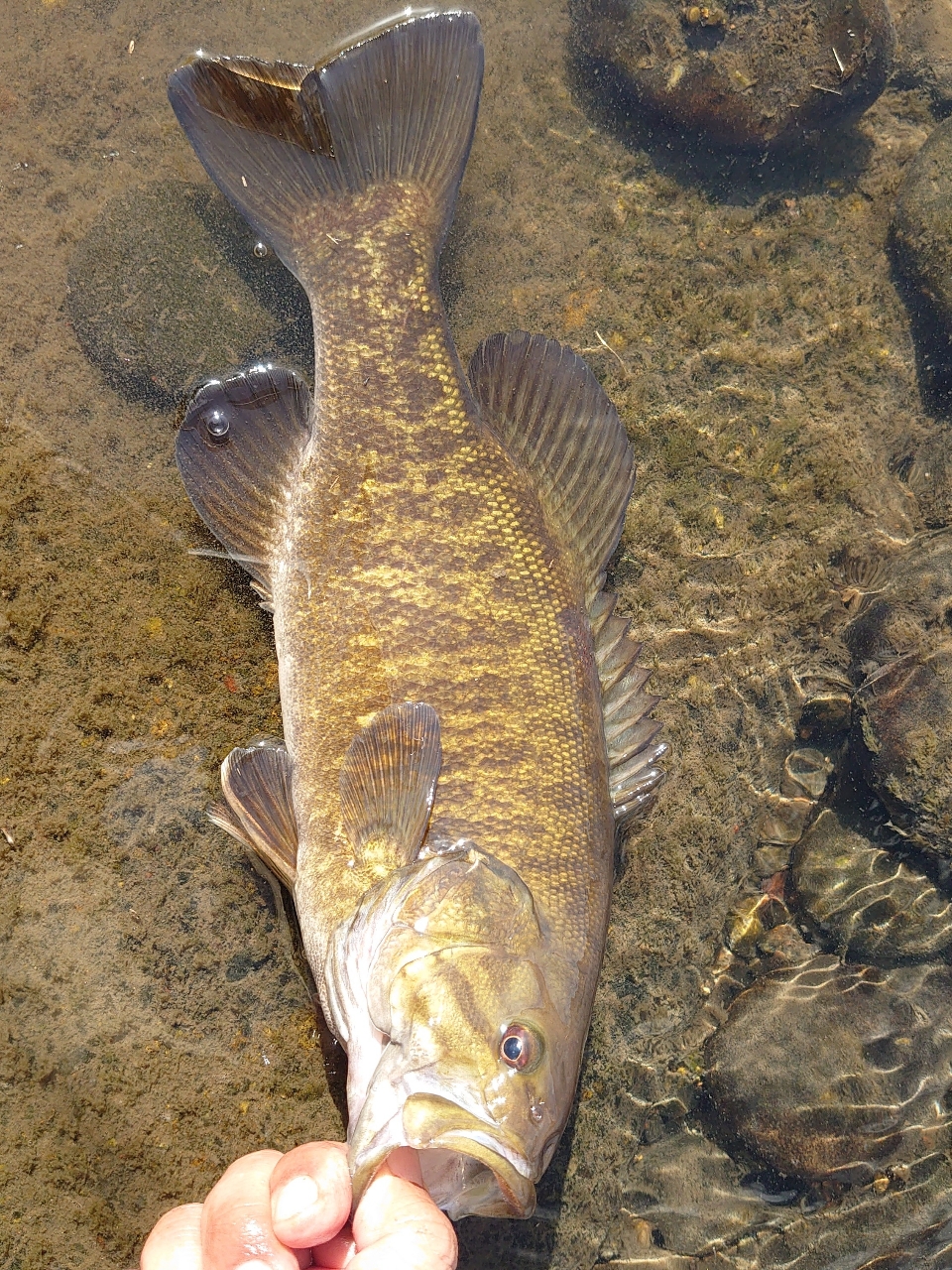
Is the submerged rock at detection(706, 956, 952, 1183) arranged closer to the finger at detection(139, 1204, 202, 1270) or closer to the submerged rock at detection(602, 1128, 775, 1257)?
the submerged rock at detection(602, 1128, 775, 1257)

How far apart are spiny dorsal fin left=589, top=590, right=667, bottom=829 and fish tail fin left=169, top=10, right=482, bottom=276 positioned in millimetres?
1752

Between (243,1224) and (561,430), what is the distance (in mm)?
2881

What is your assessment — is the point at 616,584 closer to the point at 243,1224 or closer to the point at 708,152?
the point at 708,152

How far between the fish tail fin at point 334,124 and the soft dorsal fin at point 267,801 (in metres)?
2.04

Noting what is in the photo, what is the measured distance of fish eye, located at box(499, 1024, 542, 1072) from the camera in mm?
2443

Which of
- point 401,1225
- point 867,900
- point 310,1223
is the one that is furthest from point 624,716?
point 867,900

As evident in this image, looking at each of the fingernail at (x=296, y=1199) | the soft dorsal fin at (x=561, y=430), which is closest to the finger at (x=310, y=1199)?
the fingernail at (x=296, y=1199)

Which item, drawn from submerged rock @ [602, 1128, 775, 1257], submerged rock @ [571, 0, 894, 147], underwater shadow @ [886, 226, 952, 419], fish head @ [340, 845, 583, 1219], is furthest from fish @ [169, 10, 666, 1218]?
underwater shadow @ [886, 226, 952, 419]

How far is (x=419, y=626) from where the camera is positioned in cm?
308

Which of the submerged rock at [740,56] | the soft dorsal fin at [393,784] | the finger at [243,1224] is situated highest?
the submerged rock at [740,56]

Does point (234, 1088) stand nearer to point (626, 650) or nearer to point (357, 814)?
point (357, 814)

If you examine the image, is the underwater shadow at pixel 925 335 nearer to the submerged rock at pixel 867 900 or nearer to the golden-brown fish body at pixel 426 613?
the submerged rock at pixel 867 900

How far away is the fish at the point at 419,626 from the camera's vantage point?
8.25 feet

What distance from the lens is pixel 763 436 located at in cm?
439
